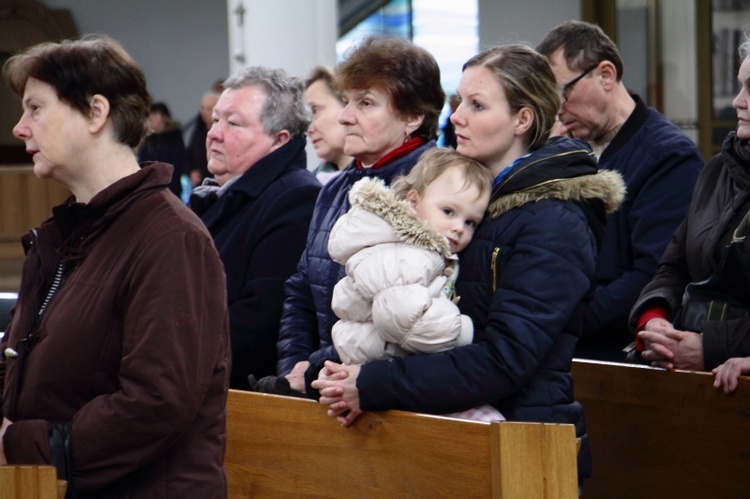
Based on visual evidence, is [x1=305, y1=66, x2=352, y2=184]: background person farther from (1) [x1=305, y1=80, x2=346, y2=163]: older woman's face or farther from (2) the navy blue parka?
(2) the navy blue parka

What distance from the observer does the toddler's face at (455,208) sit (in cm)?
257

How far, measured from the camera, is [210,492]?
207 centimetres

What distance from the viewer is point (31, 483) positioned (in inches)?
75.9

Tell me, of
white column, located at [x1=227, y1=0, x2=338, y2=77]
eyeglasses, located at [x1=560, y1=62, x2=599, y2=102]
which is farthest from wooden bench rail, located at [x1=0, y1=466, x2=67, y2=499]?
white column, located at [x1=227, y1=0, x2=338, y2=77]

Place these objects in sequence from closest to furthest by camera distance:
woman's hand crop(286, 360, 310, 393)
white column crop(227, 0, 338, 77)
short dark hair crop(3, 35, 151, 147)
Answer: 1. short dark hair crop(3, 35, 151, 147)
2. woman's hand crop(286, 360, 310, 393)
3. white column crop(227, 0, 338, 77)

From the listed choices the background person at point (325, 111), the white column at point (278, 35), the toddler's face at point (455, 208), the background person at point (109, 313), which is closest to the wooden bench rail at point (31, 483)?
the background person at point (109, 313)

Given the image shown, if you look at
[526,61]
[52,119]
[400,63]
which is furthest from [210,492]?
[400,63]

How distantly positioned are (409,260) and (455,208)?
197 millimetres

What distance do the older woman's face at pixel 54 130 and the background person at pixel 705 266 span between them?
178 centimetres

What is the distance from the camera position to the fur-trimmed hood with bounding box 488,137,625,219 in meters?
2.53

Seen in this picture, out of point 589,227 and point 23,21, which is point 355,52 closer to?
point 589,227

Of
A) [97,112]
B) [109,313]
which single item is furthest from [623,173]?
[109,313]

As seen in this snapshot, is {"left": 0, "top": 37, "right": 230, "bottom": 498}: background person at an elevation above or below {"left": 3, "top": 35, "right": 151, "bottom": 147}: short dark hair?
below

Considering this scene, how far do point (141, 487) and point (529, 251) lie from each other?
958 mm
